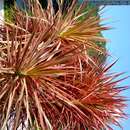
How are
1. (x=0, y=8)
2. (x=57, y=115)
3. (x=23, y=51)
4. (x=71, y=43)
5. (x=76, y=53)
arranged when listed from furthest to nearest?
(x=0, y=8), (x=71, y=43), (x=57, y=115), (x=76, y=53), (x=23, y=51)

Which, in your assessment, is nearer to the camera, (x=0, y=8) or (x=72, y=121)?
(x=72, y=121)

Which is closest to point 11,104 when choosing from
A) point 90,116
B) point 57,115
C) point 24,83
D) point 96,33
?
point 24,83

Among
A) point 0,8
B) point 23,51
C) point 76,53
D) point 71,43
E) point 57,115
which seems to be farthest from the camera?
point 0,8

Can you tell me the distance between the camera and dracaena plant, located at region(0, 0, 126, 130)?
17.4ft

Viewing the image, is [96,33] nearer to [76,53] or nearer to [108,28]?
[108,28]

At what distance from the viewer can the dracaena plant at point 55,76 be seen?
529cm

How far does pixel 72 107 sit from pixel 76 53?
0.68 m

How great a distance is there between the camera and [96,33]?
259 inches

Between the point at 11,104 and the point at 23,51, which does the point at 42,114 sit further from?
the point at 23,51

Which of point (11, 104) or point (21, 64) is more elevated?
point (21, 64)

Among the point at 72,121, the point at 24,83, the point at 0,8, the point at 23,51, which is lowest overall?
the point at 72,121

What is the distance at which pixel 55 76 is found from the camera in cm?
547

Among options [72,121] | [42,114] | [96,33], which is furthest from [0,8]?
[42,114]

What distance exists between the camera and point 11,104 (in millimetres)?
5227
